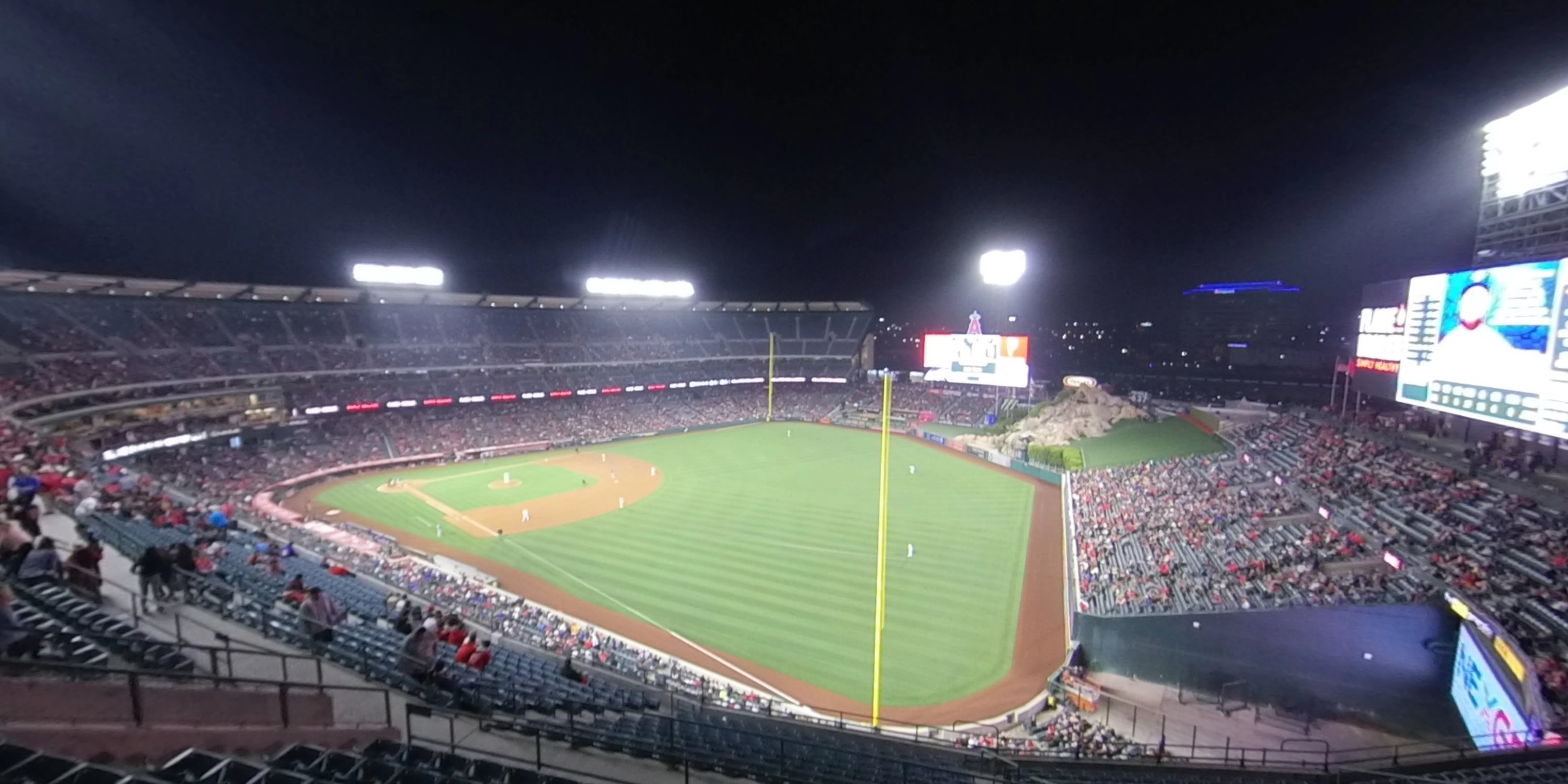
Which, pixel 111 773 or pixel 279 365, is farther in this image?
pixel 279 365

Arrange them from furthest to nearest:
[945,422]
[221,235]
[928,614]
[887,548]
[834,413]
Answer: [834,413], [945,422], [221,235], [887,548], [928,614]

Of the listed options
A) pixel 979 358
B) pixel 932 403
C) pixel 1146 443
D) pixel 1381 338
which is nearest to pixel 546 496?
pixel 979 358

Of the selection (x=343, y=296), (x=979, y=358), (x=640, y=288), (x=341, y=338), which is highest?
(x=640, y=288)

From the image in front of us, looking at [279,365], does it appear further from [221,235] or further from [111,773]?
[111,773]

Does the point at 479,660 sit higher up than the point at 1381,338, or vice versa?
the point at 1381,338

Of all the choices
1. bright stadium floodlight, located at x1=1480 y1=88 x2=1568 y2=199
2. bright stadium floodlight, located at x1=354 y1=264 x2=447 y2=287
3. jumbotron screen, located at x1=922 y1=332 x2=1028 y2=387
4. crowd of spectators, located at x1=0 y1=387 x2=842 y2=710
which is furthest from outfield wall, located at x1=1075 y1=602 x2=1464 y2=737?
bright stadium floodlight, located at x1=354 y1=264 x2=447 y2=287

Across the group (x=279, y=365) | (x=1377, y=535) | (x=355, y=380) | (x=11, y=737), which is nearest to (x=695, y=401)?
(x=355, y=380)

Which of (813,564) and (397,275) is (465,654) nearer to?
(813,564)
